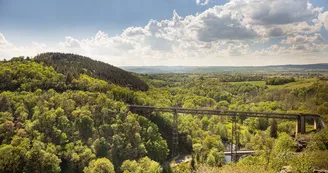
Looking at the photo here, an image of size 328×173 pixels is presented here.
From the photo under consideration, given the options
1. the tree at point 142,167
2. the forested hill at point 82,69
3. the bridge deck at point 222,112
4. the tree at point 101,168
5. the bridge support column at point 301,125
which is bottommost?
the tree at point 142,167

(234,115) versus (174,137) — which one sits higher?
(234,115)

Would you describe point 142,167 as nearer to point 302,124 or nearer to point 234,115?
point 234,115

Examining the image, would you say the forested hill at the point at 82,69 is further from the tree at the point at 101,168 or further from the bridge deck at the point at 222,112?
the tree at the point at 101,168

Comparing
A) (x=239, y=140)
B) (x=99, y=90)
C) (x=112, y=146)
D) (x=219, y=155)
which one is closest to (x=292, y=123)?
(x=239, y=140)

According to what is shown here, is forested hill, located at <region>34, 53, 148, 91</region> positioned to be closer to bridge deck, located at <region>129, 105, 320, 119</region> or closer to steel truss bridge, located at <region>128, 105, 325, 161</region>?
bridge deck, located at <region>129, 105, 320, 119</region>

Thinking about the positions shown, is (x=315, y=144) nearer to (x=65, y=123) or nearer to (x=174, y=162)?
(x=174, y=162)

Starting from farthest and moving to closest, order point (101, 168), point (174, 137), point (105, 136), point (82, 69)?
point (82, 69) → point (174, 137) → point (105, 136) → point (101, 168)

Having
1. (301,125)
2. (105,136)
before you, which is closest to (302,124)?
(301,125)

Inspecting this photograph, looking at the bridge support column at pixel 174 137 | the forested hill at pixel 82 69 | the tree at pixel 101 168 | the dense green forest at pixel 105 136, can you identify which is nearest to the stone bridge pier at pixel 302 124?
the dense green forest at pixel 105 136
